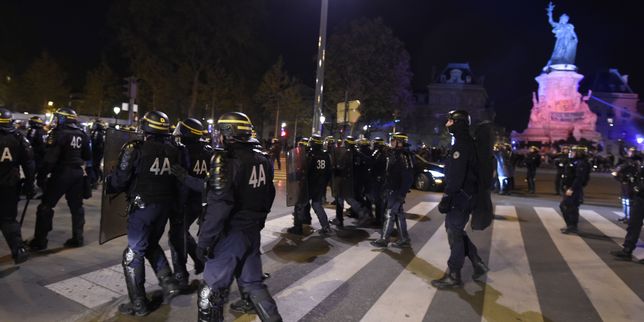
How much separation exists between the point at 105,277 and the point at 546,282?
5.49 m

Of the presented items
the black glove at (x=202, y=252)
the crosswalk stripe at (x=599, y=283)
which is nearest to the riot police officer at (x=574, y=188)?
the crosswalk stripe at (x=599, y=283)

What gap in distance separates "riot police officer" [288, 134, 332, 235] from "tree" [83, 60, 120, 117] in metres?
37.9

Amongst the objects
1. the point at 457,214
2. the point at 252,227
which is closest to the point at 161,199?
the point at 252,227

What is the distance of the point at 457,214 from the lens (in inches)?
212

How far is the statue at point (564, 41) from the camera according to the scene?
146 ft

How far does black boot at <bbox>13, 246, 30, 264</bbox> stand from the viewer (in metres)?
5.41

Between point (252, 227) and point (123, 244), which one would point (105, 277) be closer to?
point (123, 244)

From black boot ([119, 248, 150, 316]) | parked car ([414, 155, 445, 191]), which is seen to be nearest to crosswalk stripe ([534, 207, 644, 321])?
black boot ([119, 248, 150, 316])

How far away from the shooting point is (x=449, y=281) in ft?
17.8

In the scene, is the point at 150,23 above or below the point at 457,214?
above

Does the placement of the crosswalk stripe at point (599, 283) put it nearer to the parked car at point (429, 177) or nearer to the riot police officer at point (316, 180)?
the riot police officer at point (316, 180)

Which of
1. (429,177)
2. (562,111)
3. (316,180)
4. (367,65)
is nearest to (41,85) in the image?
(367,65)

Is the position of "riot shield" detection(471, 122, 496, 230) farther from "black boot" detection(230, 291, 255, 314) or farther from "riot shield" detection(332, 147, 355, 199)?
"riot shield" detection(332, 147, 355, 199)

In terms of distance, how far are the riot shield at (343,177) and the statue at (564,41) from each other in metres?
43.8
